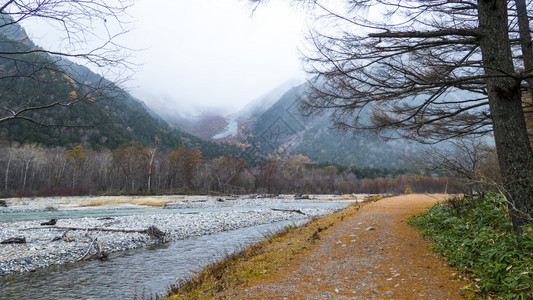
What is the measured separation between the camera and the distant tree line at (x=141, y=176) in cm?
5550

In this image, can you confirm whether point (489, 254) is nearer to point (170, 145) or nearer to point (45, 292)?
point (45, 292)

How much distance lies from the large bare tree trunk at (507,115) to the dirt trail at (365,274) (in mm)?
1611

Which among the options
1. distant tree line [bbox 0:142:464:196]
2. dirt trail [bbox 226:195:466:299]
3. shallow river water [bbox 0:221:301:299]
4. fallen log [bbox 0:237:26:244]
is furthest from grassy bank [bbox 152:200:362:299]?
distant tree line [bbox 0:142:464:196]

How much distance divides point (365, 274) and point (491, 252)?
1.91 meters

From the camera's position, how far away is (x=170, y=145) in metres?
137

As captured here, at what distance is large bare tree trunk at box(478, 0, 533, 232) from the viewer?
4.13m

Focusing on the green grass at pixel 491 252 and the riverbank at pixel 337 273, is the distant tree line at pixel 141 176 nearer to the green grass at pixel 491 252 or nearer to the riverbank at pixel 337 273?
the green grass at pixel 491 252

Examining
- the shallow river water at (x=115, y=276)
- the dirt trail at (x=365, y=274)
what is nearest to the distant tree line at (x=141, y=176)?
the dirt trail at (x=365, y=274)

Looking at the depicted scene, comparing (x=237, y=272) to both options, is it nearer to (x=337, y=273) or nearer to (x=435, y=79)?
(x=337, y=273)

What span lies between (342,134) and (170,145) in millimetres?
139574

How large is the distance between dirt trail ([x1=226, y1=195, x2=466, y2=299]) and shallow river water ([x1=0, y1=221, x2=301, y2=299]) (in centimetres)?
321

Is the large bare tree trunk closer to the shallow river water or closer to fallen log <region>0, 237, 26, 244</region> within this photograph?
the shallow river water

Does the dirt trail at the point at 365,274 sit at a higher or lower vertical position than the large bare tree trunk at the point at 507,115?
lower

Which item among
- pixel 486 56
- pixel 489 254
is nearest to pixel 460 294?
pixel 489 254
